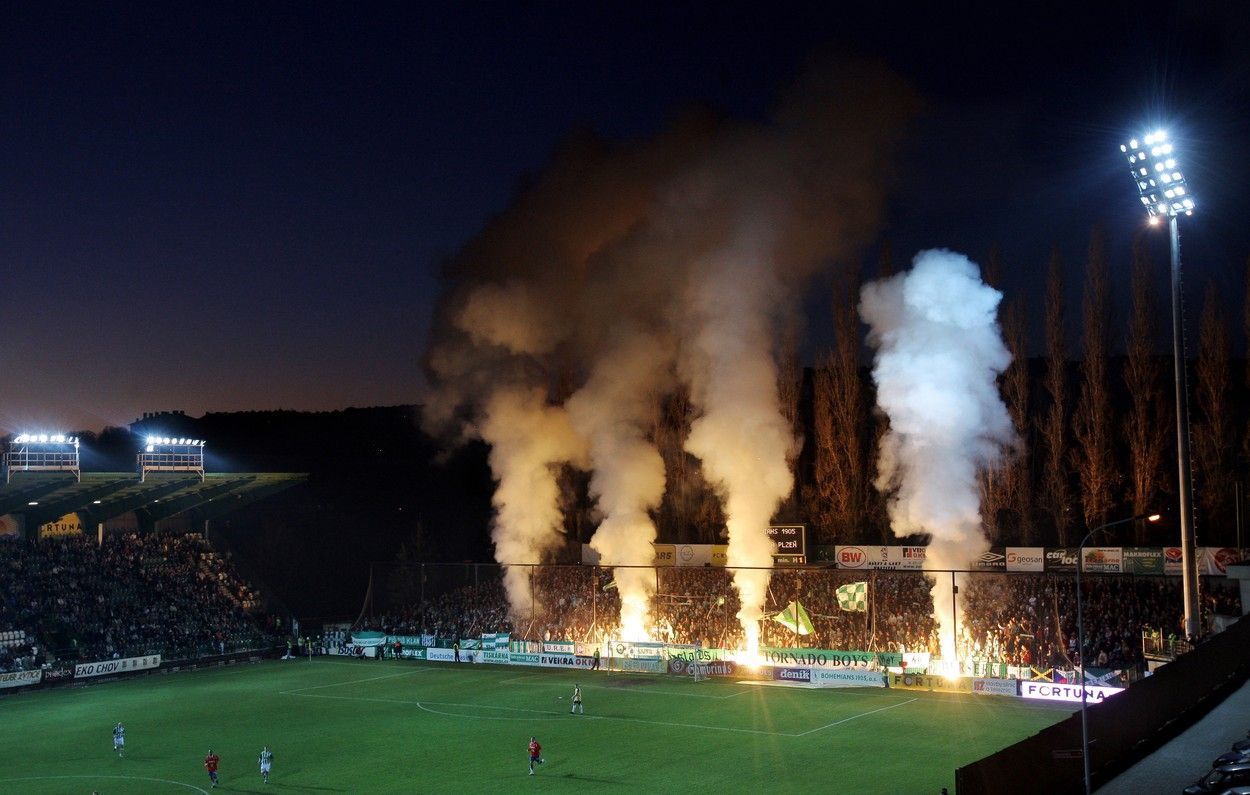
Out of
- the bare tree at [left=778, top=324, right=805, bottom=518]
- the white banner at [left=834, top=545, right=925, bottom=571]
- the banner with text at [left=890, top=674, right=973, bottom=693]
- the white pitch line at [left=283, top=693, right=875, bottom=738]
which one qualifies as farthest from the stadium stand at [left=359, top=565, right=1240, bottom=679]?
the bare tree at [left=778, top=324, right=805, bottom=518]

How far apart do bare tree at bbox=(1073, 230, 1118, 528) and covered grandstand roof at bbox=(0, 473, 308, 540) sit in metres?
41.0

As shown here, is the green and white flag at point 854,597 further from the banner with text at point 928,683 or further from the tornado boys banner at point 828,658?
the banner with text at point 928,683

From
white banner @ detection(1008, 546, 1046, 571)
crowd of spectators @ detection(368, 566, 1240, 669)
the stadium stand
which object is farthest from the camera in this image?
white banner @ detection(1008, 546, 1046, 571)

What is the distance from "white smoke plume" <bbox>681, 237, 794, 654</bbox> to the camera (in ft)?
177

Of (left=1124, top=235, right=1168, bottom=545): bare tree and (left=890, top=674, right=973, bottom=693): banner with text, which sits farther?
(left=1124, top=235, right=1168, bottom=545): bare tree

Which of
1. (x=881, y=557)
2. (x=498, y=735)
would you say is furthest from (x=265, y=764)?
(x=881, y=557)

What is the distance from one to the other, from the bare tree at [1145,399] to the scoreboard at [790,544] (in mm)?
15297

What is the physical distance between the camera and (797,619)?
48.9 m

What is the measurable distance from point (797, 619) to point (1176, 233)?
894 inches

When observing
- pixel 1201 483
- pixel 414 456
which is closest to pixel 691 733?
pixel 1201 483

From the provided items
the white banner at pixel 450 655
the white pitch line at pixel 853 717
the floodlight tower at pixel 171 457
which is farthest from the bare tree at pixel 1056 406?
the floodlight tower at pixel 171 457

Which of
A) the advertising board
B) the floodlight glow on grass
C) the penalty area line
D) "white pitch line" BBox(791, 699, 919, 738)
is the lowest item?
the penalty area line

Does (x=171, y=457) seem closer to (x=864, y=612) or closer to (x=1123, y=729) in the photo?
(x=864, y=612)

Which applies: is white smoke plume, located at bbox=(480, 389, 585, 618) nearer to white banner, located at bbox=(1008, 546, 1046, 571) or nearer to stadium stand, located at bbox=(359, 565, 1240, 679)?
stadium stand, located at bbox=(359, 565, 1240, 679)
